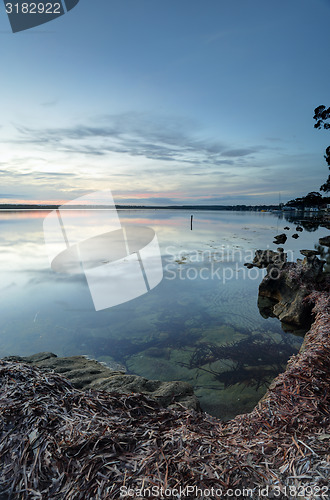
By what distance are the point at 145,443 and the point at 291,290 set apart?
28.2ft

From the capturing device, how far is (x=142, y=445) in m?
1.48

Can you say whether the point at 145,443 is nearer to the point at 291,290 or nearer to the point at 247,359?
the point at 247,359

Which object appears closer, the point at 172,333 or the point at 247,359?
the point at 247,359

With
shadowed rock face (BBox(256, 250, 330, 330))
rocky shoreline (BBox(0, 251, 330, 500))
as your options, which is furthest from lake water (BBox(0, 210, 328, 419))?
rocky shoreline (BBox(0, 251, 330, 500))

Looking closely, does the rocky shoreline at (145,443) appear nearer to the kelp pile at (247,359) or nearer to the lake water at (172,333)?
the lake water at (172,333)

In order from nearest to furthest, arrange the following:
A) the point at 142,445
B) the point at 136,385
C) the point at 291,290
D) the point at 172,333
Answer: the point at 142,445, the point at 136,385, the point at 172,333, the point at 291,290

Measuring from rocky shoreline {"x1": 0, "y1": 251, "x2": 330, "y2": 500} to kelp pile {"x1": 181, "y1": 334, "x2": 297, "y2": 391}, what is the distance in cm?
338

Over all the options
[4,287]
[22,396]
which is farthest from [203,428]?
[4,287]

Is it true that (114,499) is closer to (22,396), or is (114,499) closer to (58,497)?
(58,497)

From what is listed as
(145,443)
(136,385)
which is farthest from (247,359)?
(145,443)

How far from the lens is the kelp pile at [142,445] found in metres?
1.27

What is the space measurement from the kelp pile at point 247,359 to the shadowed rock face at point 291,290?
35.7 inches

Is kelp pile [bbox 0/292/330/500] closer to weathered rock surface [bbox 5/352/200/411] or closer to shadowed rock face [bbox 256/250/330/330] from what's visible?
weathered rock surface [bbox 5/352/200/411]

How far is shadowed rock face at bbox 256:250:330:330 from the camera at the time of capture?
24.9 feet
